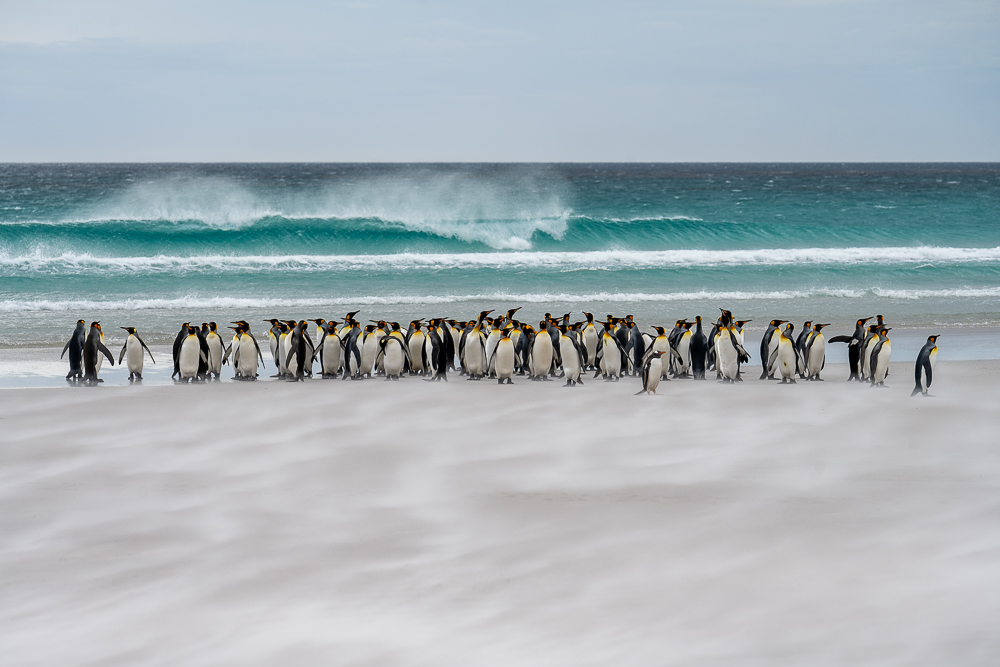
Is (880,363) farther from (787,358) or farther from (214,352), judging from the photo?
(214,352)

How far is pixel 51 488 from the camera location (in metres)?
5.19

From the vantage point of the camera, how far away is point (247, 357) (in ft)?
27.6

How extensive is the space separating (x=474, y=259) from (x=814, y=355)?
11.2m

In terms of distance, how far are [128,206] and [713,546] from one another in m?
25.6

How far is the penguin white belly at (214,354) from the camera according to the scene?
8.52m

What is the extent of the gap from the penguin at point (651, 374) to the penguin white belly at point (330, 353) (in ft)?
9.56

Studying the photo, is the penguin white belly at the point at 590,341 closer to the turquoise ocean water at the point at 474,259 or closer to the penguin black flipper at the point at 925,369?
the penguin black flipper at the point at 925,369

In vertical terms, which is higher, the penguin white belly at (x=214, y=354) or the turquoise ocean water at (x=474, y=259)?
the turquoise ocean water at (x=474, y=259)

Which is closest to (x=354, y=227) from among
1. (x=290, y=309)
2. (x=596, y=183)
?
(x=290, y=309)

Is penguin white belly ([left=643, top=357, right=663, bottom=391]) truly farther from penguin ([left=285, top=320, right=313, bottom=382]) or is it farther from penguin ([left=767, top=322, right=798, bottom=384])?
penguin ([left=285, top=320, right=313, bottom=382])

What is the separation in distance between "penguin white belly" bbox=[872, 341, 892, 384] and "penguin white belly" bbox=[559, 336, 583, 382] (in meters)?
2.60

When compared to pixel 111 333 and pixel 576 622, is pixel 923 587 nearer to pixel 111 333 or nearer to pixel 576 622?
pixel 576 622

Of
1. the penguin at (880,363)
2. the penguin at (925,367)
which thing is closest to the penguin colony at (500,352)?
the penguin at (880,363)

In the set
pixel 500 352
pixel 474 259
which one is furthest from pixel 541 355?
pixel 474 259
